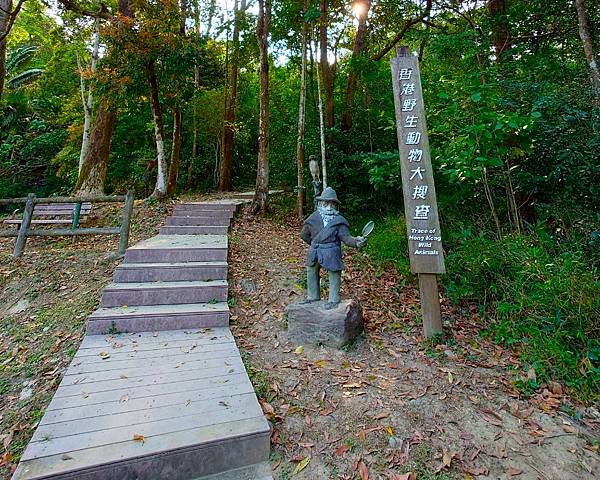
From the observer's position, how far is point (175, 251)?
528 centimetres

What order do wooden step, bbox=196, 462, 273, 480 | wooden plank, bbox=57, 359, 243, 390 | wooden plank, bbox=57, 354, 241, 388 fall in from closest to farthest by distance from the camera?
wooden step, bbox=196, 462, 273, 480, wooden plank, bbox=57, 359, 243, 390, wooden plank, bbox=57, 354, 241, 388

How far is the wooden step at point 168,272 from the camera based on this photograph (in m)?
4.68

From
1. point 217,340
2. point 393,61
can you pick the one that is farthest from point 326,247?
point 393,61

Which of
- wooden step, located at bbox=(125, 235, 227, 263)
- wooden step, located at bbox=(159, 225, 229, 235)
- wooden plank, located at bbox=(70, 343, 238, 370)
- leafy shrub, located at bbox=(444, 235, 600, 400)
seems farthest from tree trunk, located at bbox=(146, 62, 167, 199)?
leafy shrub, located at bbox=(444, 235, 600, 400)

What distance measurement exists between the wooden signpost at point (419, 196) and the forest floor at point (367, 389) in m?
0.58

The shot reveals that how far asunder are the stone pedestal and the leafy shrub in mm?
1553

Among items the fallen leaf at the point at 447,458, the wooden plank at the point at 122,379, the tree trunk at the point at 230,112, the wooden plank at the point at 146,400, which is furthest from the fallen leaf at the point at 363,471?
the tree trunk at the point at 230,112

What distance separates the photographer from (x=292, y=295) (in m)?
4.77

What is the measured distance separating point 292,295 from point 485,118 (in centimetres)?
332

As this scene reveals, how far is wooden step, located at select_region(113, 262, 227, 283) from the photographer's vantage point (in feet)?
15.4

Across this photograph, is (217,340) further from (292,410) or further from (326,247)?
(326,247)

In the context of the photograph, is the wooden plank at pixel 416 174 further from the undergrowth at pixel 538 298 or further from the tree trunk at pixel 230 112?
the tree trunk at pixel 230 112

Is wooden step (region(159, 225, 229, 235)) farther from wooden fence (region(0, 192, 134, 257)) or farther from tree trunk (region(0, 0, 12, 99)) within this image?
tree trunk (region(0, 0, 12, 99))

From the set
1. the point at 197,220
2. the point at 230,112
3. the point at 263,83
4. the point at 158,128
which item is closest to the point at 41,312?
the point at 197,220
